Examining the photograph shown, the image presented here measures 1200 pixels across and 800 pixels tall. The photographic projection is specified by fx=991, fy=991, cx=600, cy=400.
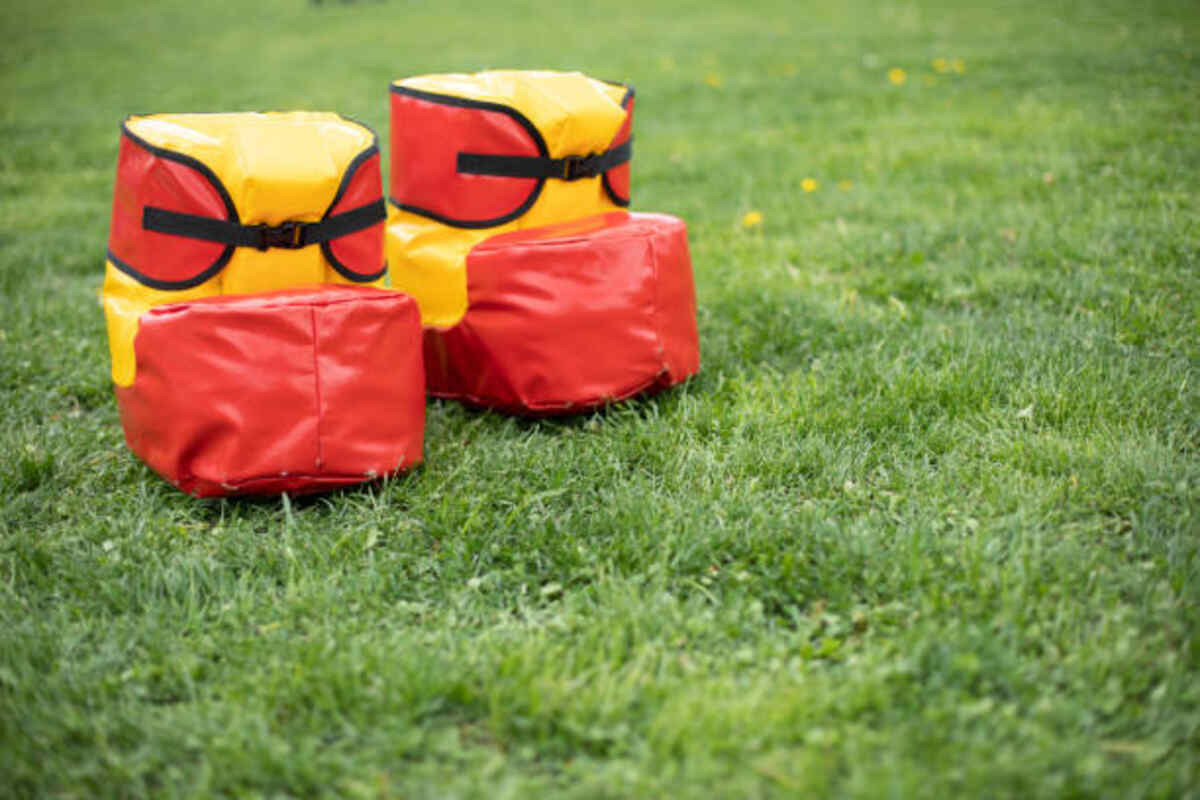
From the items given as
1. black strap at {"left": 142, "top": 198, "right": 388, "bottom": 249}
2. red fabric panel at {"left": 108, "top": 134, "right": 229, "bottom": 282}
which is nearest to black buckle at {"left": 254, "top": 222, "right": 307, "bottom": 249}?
black strap at {"left": 142, "top": 198, "right": 388, "bottom": 249}

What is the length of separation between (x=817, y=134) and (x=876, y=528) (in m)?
Answer: 4.72

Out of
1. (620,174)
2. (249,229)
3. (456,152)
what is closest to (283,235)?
(249,229)

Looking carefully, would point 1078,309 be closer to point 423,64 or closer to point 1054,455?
point 1054,455

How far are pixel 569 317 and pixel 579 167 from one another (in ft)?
1.82

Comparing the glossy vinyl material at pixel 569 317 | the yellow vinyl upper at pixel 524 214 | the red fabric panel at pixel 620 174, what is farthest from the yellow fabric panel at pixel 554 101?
the glossy vinyl material at pixel 569 317

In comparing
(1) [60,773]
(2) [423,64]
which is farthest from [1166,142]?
(2) [423,64]

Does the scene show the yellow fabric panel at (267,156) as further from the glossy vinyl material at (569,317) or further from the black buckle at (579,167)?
the black buckle at (579,167)

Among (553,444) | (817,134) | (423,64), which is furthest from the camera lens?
(423,64)

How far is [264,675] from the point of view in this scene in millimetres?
→ 2023

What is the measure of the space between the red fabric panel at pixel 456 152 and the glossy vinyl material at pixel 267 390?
1.79ft

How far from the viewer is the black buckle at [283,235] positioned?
2682 mm

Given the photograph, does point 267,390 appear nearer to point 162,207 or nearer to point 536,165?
point 162,207

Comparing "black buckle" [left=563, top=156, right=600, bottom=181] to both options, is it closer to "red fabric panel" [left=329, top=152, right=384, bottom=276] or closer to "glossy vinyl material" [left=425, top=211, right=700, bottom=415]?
"glossy vinyl material" [left=425, top=211, right=700, bottom=415]

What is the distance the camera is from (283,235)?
2.71 m
